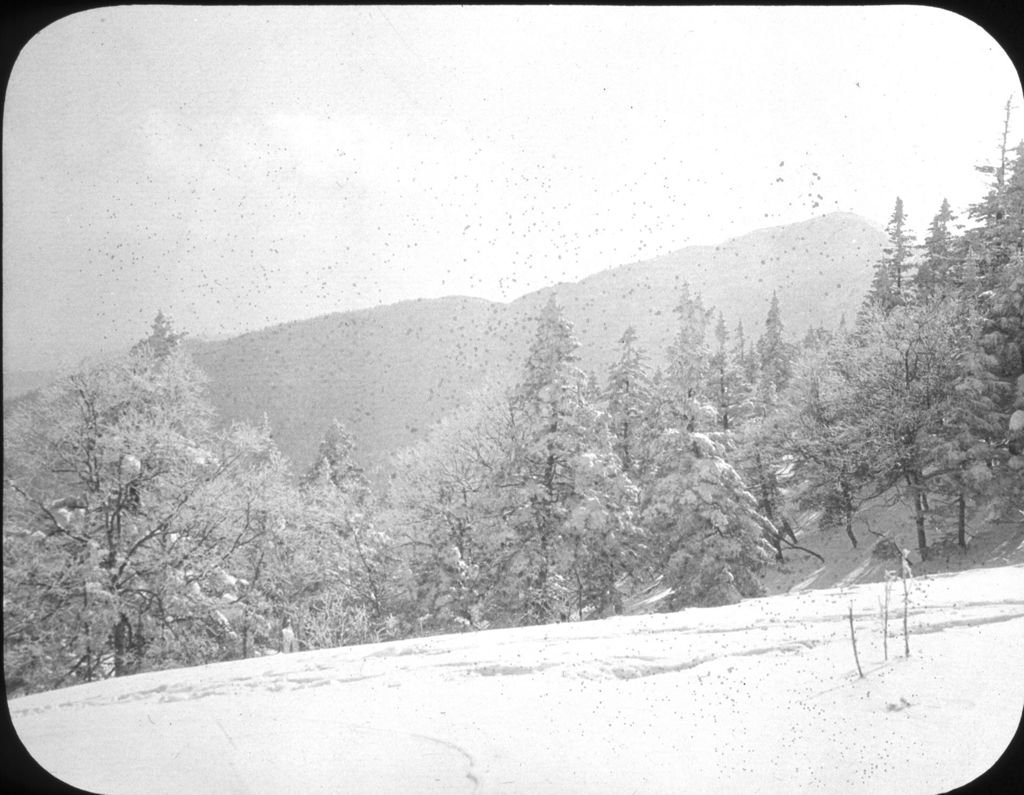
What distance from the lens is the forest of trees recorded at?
18.6 feet

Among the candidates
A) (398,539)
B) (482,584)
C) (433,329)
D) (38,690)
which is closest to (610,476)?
(482,584)

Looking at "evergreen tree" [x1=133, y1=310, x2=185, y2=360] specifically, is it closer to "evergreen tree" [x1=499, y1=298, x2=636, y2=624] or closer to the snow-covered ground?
the snow-covered ground

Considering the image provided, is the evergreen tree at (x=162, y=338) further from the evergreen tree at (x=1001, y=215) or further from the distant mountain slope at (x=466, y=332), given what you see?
the evergreen tree at (x=1001, y=215)

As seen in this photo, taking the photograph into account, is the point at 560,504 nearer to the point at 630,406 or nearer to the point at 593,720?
the point at 630,406

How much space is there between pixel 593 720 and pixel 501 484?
12.8 feet

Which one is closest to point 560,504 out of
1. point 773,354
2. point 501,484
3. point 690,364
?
Answer: point 501,484

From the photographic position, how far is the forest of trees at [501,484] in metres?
5.66

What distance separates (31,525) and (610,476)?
6.50 meters

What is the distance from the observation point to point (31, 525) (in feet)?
15.9

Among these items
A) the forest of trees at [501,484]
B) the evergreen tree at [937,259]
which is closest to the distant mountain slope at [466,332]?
the forest of trees at [501,484]

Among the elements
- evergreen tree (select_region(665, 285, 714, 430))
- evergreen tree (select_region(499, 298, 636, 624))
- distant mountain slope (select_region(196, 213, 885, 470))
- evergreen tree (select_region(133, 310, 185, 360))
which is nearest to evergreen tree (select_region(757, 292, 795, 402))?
distant mountain slope (select_region(196, 213, 885, 470))

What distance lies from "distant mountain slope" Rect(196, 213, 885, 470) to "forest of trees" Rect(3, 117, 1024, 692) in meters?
0.26

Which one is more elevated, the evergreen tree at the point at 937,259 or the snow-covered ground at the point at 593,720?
the evergreen tree at the point at 937,259

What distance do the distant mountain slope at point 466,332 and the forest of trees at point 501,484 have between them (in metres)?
0.26
